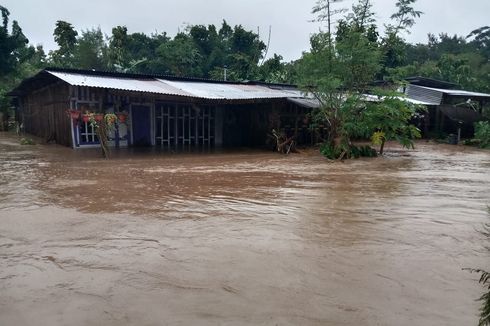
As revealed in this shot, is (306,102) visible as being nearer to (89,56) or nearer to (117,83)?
(117,83)

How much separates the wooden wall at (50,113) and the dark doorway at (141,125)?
251 cm

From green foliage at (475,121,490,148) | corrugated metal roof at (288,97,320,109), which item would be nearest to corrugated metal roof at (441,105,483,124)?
green foliage at (475,121,490,148)

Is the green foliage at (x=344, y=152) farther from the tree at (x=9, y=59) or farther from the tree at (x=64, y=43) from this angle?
the tree at (x=64, y=43)

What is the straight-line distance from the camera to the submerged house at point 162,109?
549 inches

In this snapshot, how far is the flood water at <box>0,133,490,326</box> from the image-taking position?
3.14m

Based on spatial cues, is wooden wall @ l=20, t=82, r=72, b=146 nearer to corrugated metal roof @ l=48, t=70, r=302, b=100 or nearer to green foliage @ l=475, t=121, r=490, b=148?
corrugated metal roof @ l=48, t=70, r=302, b=100

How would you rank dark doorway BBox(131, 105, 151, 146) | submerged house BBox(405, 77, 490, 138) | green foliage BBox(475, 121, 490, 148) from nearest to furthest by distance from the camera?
dark doorway BBox(131, 105, 151, 146), green foliage BBox(475, 121, 490, 148), submerged house BBox(405, 77, 490, 138)

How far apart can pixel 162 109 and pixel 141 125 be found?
115 cm

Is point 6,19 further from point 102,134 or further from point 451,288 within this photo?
point 451,288

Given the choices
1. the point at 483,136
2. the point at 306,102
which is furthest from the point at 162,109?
the point at 483,136

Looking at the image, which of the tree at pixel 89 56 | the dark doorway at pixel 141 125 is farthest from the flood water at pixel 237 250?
the tree at pixel 89 56

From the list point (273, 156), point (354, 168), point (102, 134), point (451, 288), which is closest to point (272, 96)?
point (273, 156)

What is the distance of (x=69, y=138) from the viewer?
1475 cm

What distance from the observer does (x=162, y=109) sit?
16688 mm
